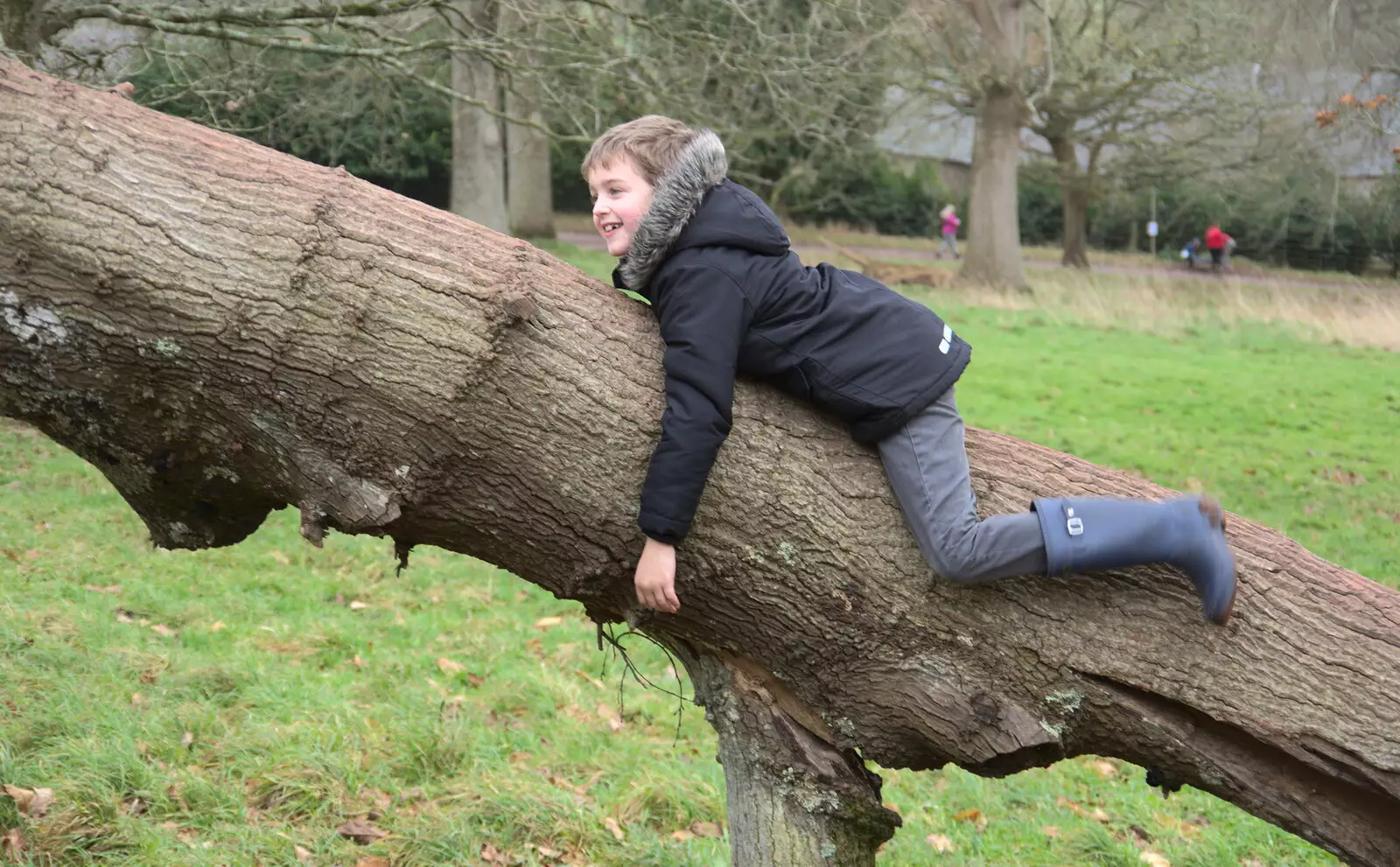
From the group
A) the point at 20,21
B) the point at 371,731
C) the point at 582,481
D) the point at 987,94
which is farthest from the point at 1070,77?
the point at 582,481

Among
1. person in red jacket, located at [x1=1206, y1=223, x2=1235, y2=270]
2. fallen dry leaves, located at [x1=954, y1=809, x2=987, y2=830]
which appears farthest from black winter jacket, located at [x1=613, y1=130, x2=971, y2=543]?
person in red jacket, located at [x1=1206, y1=223, x2=1235, y2=270]

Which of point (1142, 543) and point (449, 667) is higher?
point (1142, 543)

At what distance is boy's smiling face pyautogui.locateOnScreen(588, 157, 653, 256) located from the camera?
2.66 meters

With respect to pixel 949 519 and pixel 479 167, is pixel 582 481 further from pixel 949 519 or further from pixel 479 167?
pixel 479 167

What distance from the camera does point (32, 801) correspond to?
3.92 meters

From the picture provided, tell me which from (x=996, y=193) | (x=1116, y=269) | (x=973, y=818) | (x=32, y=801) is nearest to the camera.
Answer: (x=32, y=801)

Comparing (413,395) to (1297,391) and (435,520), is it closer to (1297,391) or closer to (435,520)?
(435,520)

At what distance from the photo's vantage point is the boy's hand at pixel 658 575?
2416 millimetres

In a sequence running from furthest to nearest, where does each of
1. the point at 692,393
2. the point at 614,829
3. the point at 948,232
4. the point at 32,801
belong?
the point at 948,232 < the point at 614,829 < the point at 32,801 < the point at 692,393

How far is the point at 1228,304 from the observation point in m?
20.9

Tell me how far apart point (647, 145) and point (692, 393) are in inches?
25.2

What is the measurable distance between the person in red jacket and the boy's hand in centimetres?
3262

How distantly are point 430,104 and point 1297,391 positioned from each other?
17.6m

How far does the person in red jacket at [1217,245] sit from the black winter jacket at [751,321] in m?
32.1
